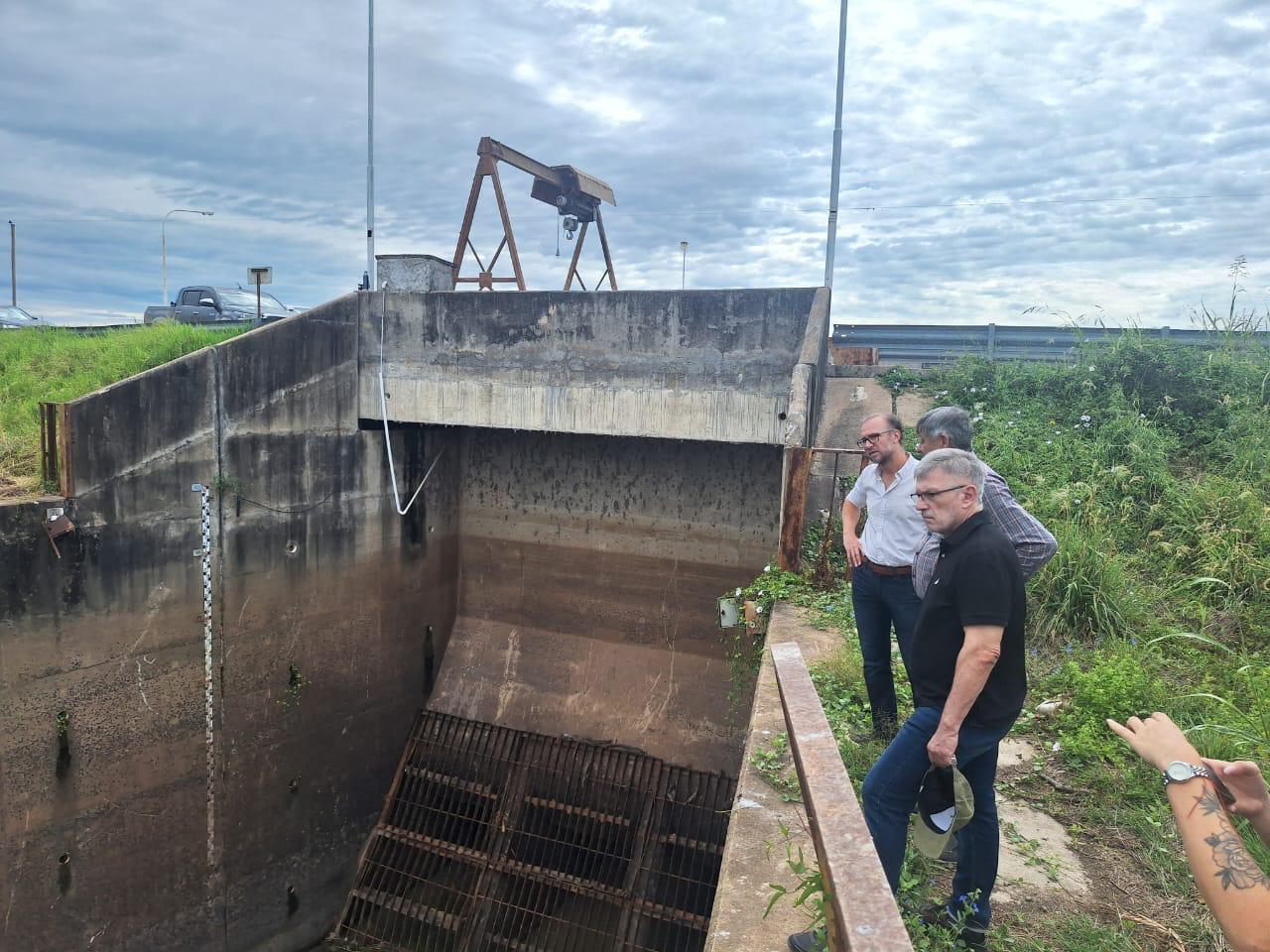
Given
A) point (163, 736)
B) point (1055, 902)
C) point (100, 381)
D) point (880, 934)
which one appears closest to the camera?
point (880, 934)

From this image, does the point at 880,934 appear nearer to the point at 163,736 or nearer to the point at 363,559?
the point at 163,736

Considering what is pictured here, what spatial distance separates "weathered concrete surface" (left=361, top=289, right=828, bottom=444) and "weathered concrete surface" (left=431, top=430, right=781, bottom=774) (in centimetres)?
120

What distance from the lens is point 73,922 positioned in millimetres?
5855

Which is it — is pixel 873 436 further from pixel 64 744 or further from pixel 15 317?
pixel 15 317

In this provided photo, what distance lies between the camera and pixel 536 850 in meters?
7.58

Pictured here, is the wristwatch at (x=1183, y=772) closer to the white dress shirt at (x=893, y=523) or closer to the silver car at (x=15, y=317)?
the white dress shirt at (x=893, y=523)

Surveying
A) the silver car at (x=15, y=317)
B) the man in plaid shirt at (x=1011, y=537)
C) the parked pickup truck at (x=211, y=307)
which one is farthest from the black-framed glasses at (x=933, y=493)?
the silver car at (x=15, y=317)

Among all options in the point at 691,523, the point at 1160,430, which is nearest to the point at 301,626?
the point at 691,523

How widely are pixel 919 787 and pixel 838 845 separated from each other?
0.91 m

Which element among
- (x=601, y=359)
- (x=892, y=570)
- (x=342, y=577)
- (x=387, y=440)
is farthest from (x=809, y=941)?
(x=387, y=440)

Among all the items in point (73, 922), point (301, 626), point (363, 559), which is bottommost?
point (73, 922)

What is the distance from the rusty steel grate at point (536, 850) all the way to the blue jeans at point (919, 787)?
4781 mm

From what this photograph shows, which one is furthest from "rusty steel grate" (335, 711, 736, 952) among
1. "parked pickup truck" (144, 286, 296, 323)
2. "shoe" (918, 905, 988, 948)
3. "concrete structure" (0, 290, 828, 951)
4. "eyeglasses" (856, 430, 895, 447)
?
"parked pickup truck" (144, 286, 296, 323)

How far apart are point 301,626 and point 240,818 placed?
5.46 feet
